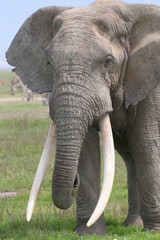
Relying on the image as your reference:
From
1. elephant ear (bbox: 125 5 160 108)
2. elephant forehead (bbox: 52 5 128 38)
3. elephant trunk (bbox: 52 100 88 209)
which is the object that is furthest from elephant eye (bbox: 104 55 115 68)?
elephant trunk (bbox: 52 100 88 209)

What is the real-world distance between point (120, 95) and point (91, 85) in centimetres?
71

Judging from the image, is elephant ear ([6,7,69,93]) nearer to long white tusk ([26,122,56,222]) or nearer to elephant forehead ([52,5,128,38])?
elephant forehead ([52,5,128,38])

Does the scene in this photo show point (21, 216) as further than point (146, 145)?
Yes

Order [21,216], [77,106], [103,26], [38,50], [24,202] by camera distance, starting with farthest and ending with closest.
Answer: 1. [24,202]
2. [21,216]
3. [38,50]
4. [103,26]
5. [77,106]

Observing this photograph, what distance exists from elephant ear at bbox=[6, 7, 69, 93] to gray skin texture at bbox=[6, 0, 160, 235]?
0.01 meters

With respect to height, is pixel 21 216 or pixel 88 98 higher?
pixel 88 98

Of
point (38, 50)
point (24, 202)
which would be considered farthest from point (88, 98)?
point (24, 202)

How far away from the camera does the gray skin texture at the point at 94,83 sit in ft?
17.5

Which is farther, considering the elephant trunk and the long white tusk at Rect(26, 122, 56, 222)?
the long white tusk at Rect(26, 122, 56, 222)

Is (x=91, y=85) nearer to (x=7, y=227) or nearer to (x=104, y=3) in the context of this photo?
(x=104, y=3)

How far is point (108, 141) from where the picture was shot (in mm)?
5578

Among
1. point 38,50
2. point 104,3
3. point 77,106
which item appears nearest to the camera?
point 77,106

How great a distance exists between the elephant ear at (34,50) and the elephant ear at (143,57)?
0.84 meters

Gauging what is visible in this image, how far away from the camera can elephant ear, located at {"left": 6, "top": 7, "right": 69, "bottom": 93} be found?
6.51 meters
